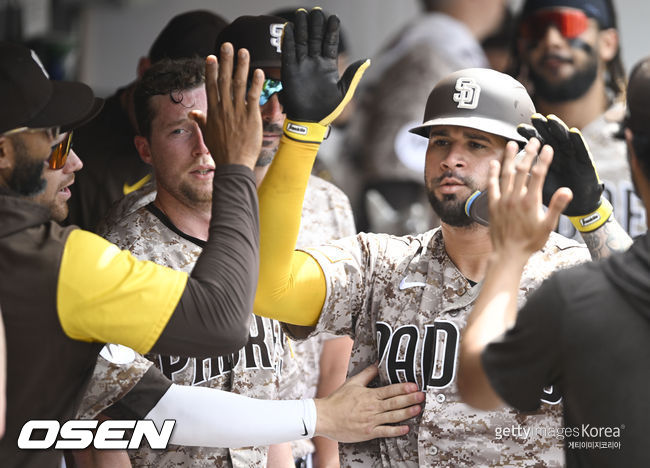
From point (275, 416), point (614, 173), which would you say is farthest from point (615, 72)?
point (275, 416)

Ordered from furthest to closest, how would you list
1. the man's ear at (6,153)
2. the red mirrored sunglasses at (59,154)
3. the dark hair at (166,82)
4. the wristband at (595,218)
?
the dark hair at (166,82)
the wristband at (595,218)
the red mirrored sunglasses at (59,154)
the man's ear at (6,153)

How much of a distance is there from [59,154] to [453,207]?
1248mm

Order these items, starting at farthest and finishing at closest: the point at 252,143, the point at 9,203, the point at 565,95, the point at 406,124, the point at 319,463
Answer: the point at 406,124 < the point at 565,95 < the point at 319,463 < the point at 252,143 < the point at 9,203

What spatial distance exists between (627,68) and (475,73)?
12.1ft

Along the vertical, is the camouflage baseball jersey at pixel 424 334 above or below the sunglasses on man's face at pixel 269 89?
below

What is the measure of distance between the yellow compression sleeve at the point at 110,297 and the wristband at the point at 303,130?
2.01ft

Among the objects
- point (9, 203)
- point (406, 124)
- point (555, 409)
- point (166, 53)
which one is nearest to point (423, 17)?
point (406, 124)

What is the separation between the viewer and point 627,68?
21.4ft

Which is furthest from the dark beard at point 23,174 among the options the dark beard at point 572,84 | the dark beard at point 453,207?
the dark beard at point 572,84

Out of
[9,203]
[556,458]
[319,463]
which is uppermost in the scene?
[9,203]

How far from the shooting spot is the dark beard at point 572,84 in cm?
524

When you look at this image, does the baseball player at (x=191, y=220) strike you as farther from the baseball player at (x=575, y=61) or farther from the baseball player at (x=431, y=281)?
the baseball player at (x=575, y=61)

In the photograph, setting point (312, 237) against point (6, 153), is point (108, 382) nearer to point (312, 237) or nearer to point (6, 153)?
point (6, 153)

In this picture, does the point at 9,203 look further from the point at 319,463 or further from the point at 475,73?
the point at 319,463
